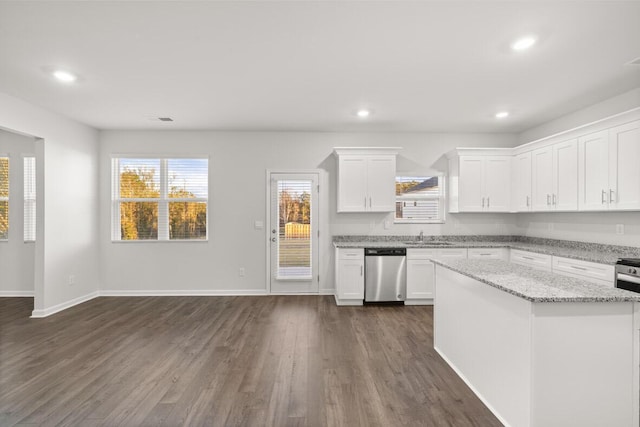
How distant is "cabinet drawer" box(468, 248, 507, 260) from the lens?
4949 mm

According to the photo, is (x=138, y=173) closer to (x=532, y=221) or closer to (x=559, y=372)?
(x=559, y=372)

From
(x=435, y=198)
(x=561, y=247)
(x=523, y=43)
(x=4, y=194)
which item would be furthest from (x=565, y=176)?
(x=4, y=194)

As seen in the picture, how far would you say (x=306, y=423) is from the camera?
2.15 m

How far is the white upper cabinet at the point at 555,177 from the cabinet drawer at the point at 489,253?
0.78m

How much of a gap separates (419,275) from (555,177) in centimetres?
226

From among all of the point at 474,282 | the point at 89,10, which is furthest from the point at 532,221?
the point at 89,10

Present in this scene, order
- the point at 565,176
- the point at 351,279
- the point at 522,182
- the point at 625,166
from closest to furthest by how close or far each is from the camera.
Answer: the point at 625,166 → the point at 565,176 → the point at 351,279 → the point at 522,182

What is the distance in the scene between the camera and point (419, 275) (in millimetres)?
4973

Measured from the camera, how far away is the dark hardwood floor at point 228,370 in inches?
88.3

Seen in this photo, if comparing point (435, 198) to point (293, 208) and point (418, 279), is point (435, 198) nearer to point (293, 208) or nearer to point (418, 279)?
point (418, 279)

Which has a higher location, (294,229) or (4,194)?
(4,194)

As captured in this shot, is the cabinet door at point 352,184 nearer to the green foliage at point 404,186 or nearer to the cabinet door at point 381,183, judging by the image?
the cabinet door at point 381,183

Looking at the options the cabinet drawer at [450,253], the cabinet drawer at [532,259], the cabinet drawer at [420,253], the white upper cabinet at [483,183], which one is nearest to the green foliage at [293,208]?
the cabinet drawer at [420,253]

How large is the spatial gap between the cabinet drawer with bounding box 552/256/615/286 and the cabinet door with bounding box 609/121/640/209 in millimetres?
703
